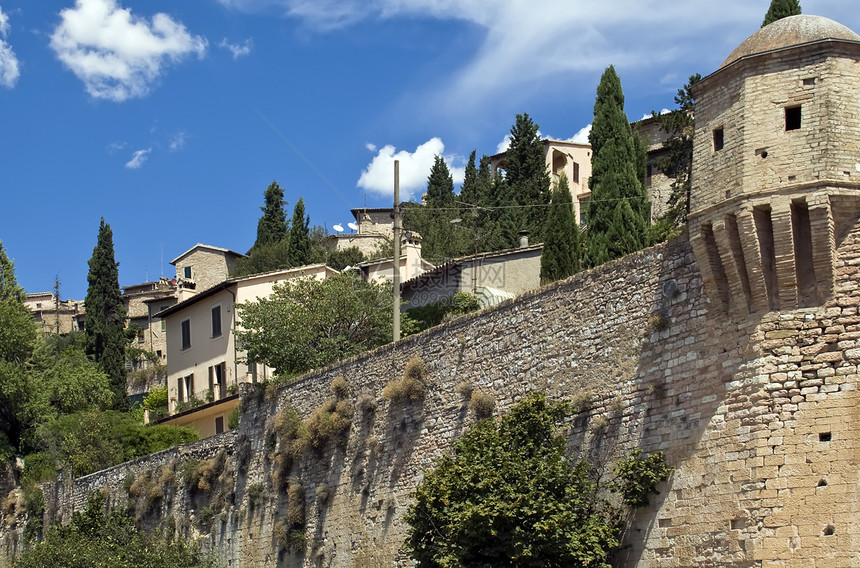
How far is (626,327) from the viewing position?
20.5 meters

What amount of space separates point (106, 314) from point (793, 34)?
165 ft

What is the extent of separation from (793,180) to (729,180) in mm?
1034

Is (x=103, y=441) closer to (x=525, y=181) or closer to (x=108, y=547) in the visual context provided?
(x=108, y=547)

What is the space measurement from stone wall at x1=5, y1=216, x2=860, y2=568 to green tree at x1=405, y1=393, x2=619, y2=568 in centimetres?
65

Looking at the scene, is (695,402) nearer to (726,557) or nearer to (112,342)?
(726,557)

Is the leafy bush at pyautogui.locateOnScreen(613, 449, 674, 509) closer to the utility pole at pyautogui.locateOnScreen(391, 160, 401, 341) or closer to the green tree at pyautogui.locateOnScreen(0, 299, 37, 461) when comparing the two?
the utility pole at pyautogui.locateOnScreen(391, 160, 401, 341)

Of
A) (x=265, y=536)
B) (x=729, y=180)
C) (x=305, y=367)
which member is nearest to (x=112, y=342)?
(x=305, y=367)

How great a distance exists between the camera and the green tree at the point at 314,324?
116 ft

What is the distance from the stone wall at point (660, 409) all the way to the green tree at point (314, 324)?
5921 mm

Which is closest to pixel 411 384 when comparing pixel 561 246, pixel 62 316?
pixel 561 246

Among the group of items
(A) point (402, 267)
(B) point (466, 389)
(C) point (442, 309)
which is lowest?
(B) point (466, 389)

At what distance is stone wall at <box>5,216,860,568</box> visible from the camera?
55.2ft

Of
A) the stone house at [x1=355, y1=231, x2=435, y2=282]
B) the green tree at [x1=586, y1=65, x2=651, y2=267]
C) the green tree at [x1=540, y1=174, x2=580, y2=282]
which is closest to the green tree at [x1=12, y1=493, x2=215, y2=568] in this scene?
the green tree at [x1=540, y1=174, x2=580, y2=282]

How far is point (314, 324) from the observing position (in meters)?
36.2
